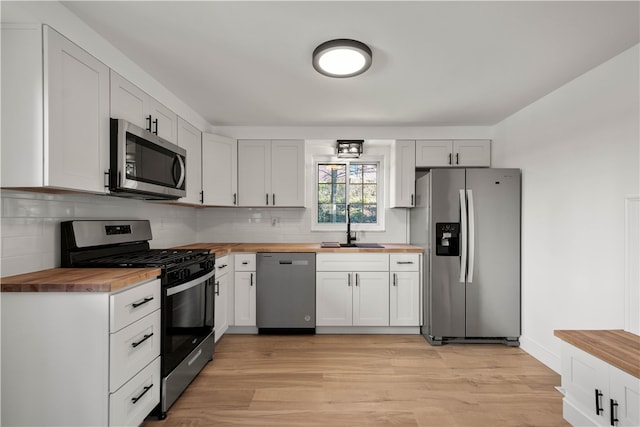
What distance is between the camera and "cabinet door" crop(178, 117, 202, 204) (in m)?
3.00

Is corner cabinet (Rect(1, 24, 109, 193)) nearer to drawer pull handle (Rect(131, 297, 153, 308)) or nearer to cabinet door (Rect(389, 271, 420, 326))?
drawer pull handle (Rect(131, 297, 153, 308))

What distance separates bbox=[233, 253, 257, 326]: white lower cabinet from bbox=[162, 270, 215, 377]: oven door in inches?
25.8

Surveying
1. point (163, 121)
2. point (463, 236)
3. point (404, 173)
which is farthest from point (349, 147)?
point (163, 121)

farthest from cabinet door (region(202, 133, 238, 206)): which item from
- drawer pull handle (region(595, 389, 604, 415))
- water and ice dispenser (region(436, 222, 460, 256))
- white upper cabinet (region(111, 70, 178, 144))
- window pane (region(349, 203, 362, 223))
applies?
drawer pull handle (region(595, 389, 604, 415))

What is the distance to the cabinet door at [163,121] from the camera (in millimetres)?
2445

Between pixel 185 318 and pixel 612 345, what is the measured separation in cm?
266

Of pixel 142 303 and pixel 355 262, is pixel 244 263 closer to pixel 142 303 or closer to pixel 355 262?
pixel 355 262

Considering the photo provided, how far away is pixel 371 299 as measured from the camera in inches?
138

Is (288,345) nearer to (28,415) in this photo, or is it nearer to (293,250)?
(293,250)

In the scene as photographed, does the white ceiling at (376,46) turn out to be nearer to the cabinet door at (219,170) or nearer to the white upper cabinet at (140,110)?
the white upper cabinet at (140,110)

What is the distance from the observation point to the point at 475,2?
5.36 ft

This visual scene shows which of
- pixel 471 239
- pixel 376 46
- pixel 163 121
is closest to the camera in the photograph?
pixel 376 46

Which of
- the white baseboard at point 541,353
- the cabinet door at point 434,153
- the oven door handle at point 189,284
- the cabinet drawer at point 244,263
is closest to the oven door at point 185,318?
the oven door handle at point 189,284

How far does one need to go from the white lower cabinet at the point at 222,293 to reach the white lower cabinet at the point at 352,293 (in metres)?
0.96
